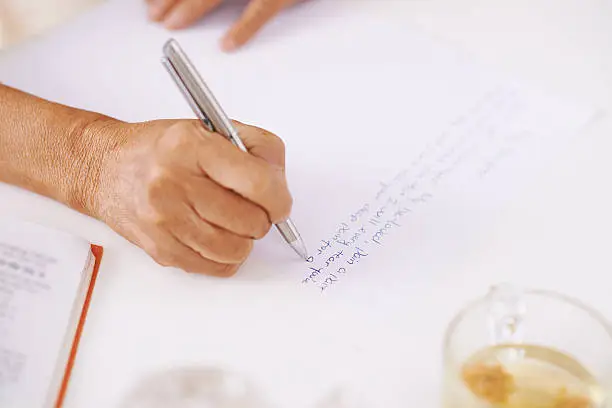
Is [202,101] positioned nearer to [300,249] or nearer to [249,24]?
[300,249]

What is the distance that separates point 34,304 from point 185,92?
22 cm

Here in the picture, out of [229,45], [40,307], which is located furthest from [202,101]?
[229,45]

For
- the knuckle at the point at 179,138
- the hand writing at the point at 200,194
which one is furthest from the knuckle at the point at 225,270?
the knuckle at the point at 179,138

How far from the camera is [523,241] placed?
0.72 meters

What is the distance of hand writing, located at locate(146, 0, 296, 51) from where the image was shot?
995 mm

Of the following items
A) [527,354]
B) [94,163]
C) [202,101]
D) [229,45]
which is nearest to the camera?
[527,354]

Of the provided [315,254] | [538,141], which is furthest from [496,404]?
[538,141]

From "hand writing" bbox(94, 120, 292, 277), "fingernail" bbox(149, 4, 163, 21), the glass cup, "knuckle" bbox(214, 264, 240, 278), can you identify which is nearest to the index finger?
"hand writing" bbox(94, 120, 292, 277)

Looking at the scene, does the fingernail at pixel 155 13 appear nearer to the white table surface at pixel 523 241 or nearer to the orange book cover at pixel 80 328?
the white table surface at pixel 523 241

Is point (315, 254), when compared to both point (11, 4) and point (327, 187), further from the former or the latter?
point (11, 4)

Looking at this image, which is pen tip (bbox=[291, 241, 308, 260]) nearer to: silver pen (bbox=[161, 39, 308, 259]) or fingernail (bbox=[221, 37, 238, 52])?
silver pen (bbox=[161, 39, 308, 259])

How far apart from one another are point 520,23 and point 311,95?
287 millimetres

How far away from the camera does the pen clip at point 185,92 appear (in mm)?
632

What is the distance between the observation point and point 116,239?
770 millimetres
